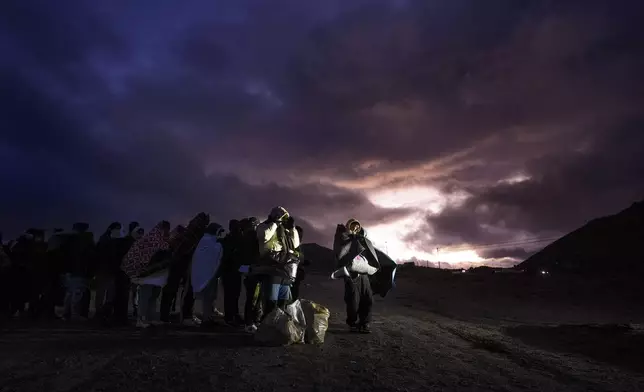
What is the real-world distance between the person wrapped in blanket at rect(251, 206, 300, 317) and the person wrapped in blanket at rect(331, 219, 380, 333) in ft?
3.89

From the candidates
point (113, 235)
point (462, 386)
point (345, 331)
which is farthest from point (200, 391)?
point (113, 235)

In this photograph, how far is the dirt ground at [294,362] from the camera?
5.57 metres

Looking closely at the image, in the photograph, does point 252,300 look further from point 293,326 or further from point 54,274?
point 54,274

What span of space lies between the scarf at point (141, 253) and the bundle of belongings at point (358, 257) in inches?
145

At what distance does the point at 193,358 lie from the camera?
6828 millimetres

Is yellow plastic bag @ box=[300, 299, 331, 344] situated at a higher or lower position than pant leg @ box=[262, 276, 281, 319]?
lower

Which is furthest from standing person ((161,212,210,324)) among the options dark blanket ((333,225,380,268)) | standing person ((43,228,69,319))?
dark blanket ((333,225,380,268))

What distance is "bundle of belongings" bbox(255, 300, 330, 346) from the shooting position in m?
7.66

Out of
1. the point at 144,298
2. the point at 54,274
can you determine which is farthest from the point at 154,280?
the point at 54,274

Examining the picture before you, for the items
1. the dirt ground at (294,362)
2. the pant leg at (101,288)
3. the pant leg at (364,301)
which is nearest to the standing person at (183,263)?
the dirt ground at (294,362)

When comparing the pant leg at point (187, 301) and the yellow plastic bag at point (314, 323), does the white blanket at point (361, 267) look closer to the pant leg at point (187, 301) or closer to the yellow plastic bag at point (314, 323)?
the yellow plastic bag at point (314, 323)

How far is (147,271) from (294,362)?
4.68 metres

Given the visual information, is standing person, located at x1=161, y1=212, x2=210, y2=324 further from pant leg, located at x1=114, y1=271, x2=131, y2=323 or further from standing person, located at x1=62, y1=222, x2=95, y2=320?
standing person, located at x1=62, y1=222, x2=95, y2=320

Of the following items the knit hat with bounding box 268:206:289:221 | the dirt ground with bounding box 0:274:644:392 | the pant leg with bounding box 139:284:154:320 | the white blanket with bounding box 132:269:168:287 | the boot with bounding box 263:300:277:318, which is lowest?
the dirt ground with bounding box 0:274:644:392
